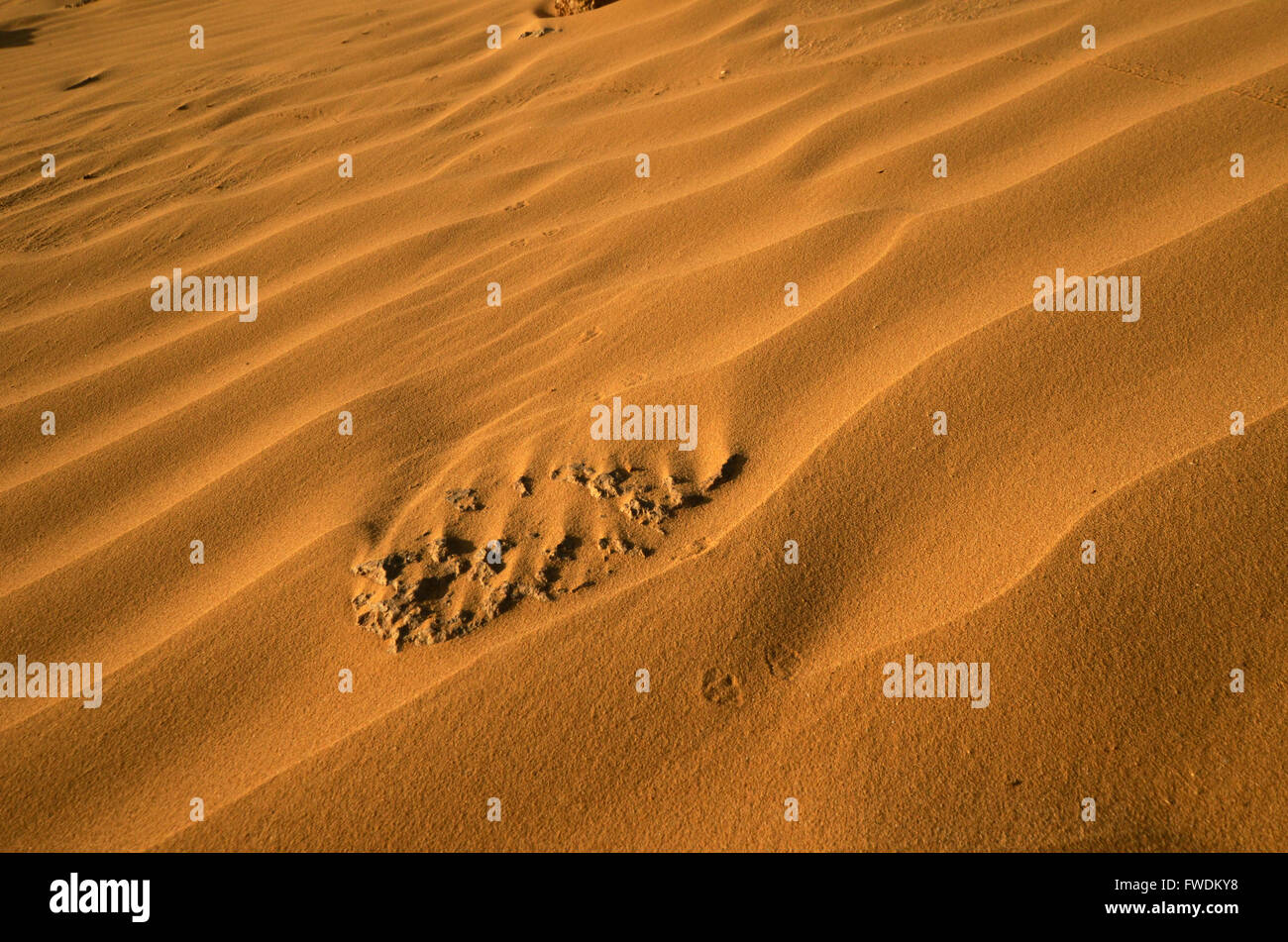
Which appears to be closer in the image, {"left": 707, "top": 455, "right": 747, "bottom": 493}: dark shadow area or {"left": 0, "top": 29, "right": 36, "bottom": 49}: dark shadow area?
{"left": 707, "top": 455, "right": 747, "bottom": 493}: dark shadow area

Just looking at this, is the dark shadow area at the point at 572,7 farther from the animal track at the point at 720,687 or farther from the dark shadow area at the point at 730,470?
the animal track at the point at 720,687

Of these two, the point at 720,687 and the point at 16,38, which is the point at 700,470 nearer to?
the point at 720,687

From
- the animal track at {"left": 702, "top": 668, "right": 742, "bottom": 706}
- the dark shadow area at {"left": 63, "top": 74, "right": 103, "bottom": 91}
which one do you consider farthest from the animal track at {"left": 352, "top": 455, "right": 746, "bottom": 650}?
the dark shadow area at {"left": 63, "top": 74, "right": 103, "bottom": 91}

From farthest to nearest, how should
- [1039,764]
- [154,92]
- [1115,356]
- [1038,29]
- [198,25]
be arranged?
1. [198,25]
2. [154,92]
3. [1038,29]
4. [1115,356]
5. [1039,764]

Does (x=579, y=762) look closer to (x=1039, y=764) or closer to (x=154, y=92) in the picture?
(x=1039, y=764)

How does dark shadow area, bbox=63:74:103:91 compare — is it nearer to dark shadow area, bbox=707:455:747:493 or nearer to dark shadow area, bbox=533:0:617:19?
dark shadow area, bbox=533:0:617:19

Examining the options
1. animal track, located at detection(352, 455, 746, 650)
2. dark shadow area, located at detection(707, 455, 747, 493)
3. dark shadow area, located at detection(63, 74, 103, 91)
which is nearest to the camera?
animal track, located at detection(352, 455, 746, 650)

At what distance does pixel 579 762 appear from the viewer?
1267 mm

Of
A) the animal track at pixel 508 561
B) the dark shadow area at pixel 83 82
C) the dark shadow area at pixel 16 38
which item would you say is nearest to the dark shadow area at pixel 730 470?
the animal track at pixel 508 561

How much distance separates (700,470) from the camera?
5.41ft

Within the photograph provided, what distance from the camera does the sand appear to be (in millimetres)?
1233

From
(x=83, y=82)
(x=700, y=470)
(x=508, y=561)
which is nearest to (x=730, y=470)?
(x=700, y=470)

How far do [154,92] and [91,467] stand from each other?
2.59 metres

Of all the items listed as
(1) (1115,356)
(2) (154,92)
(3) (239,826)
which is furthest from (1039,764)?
(2) (154,92)
